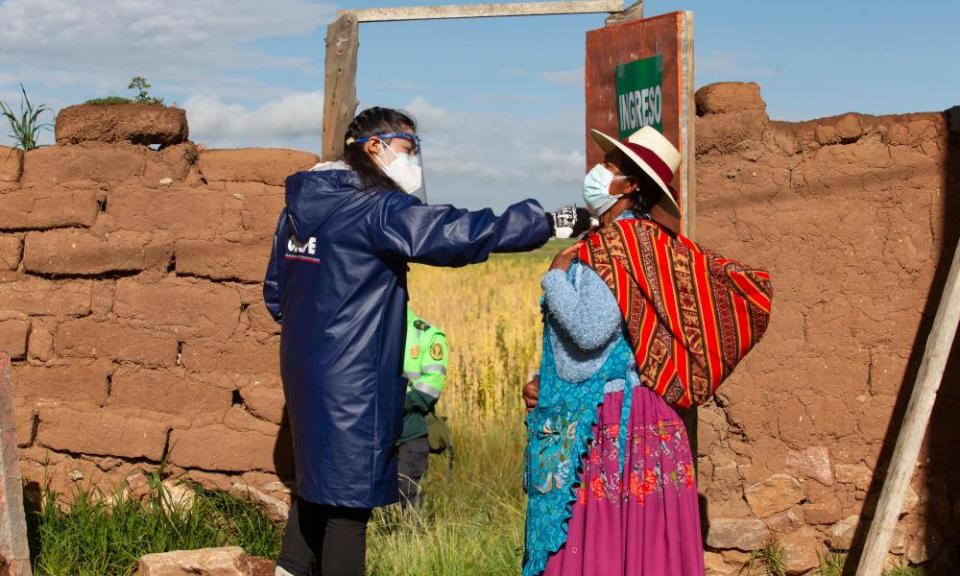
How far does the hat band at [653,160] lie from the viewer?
370cm

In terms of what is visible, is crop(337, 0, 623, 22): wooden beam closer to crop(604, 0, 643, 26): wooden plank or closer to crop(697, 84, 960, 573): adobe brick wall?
crop(604, 0, 643, 26): wooden plank

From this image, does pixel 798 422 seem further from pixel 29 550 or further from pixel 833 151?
pixel 29 550

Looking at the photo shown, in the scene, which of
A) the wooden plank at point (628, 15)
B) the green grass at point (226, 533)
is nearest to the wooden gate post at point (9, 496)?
the green grass at point (226, 533)

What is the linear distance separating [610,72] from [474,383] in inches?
163

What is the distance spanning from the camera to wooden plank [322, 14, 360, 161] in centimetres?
567

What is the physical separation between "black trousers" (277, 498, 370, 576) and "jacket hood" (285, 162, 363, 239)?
1.01 meters

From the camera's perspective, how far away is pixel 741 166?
5.44m

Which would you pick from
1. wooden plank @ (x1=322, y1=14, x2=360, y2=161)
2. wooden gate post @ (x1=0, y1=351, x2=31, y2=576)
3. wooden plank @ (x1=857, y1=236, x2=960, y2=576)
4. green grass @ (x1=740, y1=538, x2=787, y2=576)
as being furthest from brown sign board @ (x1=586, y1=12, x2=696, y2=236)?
wooden gate post @ (x1=0, y1=351, x2=31, y2=576)

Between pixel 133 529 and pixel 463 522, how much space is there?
157 centimetres

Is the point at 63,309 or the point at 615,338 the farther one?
the point at 63,309

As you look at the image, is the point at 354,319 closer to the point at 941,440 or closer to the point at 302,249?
the point at 302,249

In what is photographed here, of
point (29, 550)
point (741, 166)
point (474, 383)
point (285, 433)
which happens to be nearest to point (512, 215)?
point (741, 166)

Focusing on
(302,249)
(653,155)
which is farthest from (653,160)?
(302,249)

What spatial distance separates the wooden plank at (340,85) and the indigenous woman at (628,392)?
7.54ft
